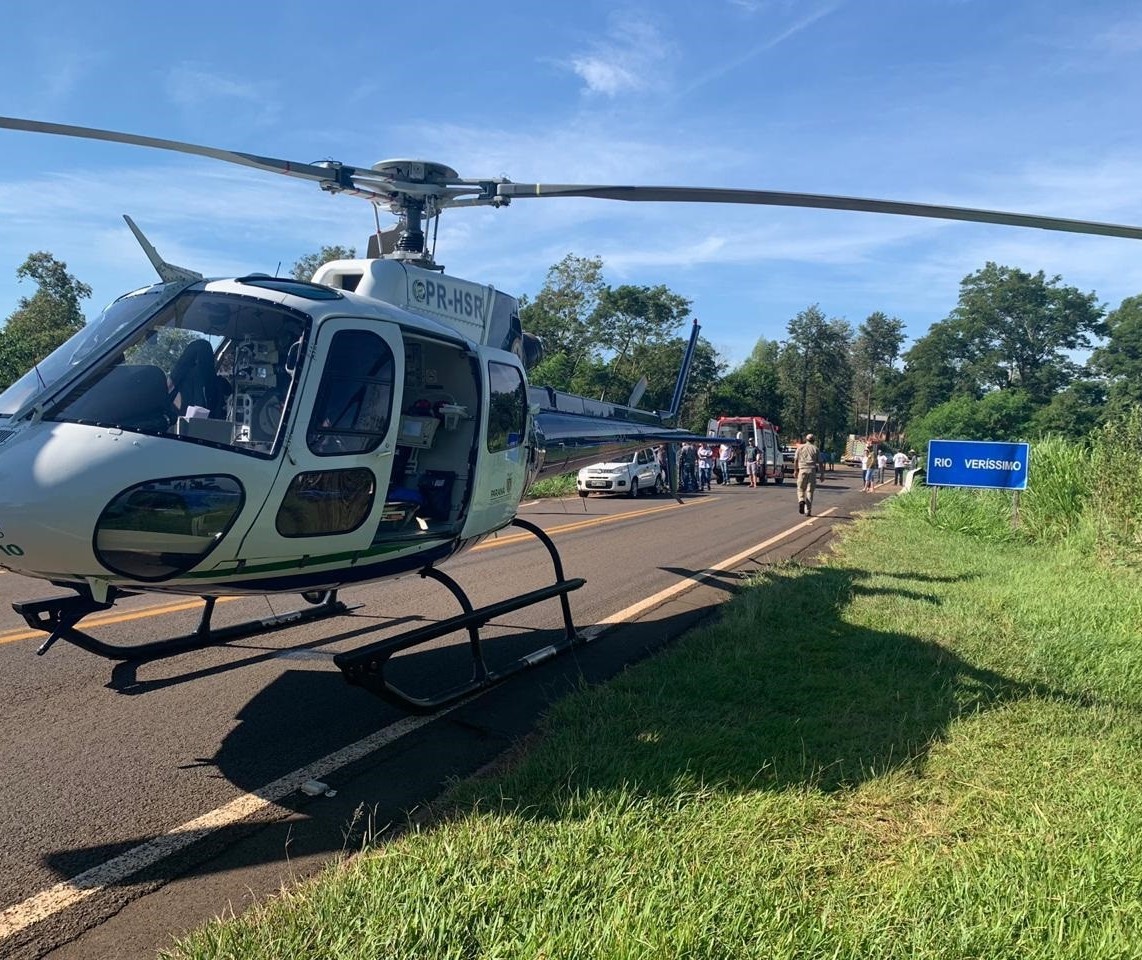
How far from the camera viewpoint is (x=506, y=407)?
609 centimetres

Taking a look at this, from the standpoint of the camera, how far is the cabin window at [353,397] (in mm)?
4289

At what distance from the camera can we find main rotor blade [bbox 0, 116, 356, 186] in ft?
15.3

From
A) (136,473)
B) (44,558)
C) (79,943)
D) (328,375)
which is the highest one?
(328,375)

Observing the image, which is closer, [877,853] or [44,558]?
[877,853]

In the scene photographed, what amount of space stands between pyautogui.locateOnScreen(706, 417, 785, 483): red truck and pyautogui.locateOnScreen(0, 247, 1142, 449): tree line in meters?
4.74

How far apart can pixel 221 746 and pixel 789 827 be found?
3.02 meters

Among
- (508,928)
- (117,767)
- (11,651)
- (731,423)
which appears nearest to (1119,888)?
(508,928)

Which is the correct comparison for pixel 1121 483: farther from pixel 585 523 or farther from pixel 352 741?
pixel 352 741

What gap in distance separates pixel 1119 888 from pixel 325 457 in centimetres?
397

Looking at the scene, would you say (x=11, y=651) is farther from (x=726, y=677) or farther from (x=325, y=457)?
(x=726, y=677)

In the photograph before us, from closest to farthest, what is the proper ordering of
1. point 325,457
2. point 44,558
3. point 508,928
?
point 508,928 < point 44,558 < point 325,457

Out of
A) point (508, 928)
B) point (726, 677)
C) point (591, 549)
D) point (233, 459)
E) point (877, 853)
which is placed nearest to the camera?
point (508, 928)

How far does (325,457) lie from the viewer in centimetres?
427

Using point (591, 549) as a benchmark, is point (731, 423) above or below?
above
